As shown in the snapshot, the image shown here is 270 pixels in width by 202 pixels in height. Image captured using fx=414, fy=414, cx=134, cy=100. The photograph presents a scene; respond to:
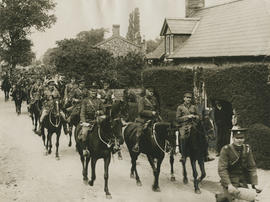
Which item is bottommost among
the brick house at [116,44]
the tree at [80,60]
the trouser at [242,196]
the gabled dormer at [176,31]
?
the trouser at [242,196]

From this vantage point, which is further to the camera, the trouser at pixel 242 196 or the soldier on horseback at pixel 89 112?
the soldier on horseback at pixel 89 112

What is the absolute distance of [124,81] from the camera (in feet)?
118

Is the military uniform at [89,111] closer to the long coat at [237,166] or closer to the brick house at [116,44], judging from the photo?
the long coat at [237,166]

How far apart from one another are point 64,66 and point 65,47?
153 cm

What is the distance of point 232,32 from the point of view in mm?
26875

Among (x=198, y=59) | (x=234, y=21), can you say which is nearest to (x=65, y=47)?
(x=198, y=59)

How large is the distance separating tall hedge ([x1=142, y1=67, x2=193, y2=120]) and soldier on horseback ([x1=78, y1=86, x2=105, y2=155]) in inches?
380

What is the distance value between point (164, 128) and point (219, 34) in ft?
60.7

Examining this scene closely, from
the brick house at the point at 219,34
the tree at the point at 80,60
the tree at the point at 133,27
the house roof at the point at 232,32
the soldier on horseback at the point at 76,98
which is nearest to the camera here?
the soldier on horseback at the point at 76,98

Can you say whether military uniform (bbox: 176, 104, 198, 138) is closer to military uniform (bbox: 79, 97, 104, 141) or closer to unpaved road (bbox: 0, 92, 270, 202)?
unpaved road (bbox: 0, 92, 270, 202)

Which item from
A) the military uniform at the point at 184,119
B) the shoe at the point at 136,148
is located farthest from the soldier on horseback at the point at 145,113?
the military uniform at the point at 184,119

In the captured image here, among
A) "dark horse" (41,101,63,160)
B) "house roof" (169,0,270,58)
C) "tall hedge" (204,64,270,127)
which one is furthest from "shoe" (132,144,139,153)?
"house roof" (169,0,270,58)

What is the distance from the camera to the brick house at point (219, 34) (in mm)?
24094

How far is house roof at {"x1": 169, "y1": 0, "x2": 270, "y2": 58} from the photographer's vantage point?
24.0 m
